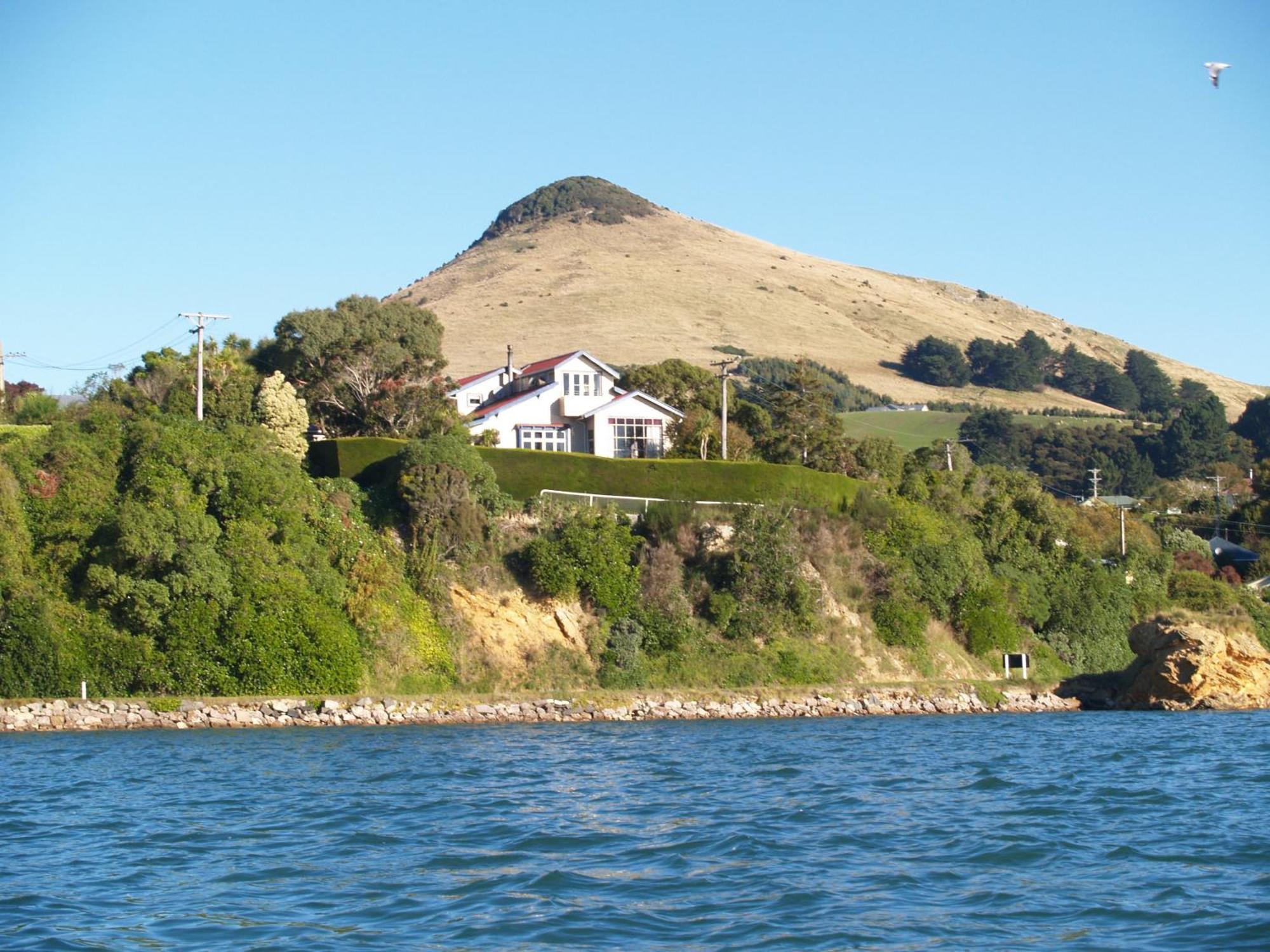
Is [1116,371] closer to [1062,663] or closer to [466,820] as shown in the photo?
[1062,663]

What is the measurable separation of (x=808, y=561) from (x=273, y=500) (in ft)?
63.8

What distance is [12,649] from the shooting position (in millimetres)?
39125

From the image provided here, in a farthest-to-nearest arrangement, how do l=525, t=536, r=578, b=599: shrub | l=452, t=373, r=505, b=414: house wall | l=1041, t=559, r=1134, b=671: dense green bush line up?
1. l=452, t=373, r=505, b=414: house wall
2. l=1041, t=559, r=1134, b=671: dense green bush
3. l=525, t=536, r=578, b=599: shrub

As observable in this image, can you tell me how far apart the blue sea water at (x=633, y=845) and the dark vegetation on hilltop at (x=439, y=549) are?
7.49 m

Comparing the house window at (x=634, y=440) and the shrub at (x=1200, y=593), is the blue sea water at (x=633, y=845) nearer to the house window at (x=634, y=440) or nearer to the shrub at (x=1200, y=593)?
the house window at (x=634, y=440)

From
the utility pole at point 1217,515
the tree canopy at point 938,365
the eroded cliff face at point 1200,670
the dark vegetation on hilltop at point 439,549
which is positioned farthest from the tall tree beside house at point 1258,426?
the eroded cliff face at point 1200,670

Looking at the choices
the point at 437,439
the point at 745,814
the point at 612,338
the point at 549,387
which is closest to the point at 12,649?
the point at 437,439

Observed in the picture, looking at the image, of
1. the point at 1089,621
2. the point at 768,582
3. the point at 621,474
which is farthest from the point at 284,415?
the point at 1089,621

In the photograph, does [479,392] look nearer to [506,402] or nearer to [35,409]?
[506,402]

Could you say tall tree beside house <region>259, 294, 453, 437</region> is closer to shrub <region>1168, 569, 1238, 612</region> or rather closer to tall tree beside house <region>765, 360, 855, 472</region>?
tall tree beside house <region>765, 360, 855, 472</region>

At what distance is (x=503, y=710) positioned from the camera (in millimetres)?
41031

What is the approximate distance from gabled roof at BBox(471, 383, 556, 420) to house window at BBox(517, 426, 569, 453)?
1.25 m

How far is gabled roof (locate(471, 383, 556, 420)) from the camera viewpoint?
61938 mm

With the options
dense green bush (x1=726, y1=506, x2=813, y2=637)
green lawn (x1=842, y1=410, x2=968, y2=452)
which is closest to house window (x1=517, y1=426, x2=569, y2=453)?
dense green bush (x1=726, y1=506, x2=813, y2=637)
